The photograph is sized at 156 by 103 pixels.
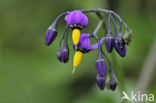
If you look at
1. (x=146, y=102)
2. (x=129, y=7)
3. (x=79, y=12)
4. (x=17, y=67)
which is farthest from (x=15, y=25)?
(x=79, y=12)

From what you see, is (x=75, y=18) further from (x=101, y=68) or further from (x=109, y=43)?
(x=101, y=68)

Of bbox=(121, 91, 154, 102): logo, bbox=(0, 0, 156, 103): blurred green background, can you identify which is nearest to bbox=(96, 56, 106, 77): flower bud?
A: bbox=(121, 91, 154, 102): logo

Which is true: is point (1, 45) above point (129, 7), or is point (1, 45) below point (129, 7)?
below

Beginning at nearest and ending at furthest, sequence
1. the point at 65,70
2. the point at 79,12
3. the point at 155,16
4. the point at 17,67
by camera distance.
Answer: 1. the point at 79,12
2. the point at 65,70
3. the point at 17,67
4. the point at 155,16

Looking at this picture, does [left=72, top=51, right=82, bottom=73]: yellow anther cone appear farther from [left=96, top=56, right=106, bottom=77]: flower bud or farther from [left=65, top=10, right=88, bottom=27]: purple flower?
[left=65, top=10, right=88, bottom=27]: purple flower

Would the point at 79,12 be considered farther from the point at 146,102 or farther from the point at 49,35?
the point at 146,102

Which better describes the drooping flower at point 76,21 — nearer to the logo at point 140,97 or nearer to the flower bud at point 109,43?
the flower bud at point 109,43

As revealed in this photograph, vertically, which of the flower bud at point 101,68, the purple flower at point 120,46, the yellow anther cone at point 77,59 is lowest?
the flower bud at point 101,68

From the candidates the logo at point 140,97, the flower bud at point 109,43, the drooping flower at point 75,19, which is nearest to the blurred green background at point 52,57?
the logo at point 140,97
